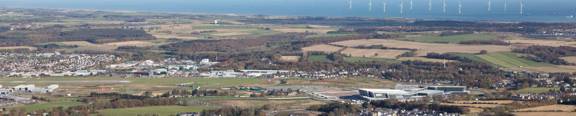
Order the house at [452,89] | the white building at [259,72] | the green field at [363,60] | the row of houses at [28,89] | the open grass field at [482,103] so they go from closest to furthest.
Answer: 1. the open grass field at [482,103]
2. the house at [452,89]
3. the row of houses at [28,89]
4. the white building at [259,72]
5. the green field at [363,60]

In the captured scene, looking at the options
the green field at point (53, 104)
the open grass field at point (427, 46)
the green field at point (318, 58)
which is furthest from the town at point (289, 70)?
the green field at point (318, 58)

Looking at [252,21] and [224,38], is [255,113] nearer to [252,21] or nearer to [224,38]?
[224,38]

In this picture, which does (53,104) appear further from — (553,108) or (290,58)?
(290,58)

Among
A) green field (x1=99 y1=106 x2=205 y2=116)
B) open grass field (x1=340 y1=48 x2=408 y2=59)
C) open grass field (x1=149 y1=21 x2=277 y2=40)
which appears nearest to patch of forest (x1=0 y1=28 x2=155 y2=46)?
open grass field (x1=149 y1=21 x2=277 y2=40)

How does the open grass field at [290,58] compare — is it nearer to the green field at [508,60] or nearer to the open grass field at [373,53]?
the open grass field at [373,53]

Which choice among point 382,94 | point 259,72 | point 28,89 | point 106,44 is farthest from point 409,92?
point 106,44

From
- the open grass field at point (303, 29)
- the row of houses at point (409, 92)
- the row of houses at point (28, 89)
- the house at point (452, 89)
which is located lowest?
the open grass field at point (303, 29)
